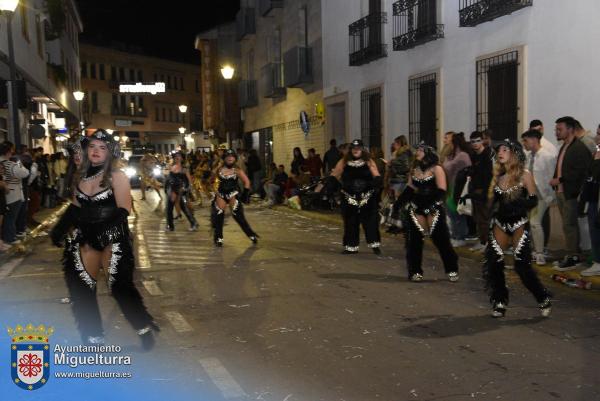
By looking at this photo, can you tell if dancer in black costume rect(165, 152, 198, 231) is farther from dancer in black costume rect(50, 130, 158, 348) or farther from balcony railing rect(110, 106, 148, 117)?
balcony railing rect(110, 106, 148, 117)

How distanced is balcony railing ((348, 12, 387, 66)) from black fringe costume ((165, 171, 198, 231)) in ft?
21.9

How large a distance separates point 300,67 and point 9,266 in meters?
15.8

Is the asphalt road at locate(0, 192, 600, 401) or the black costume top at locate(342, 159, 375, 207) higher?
the black costume top at locate(342, 159, 375, 207)

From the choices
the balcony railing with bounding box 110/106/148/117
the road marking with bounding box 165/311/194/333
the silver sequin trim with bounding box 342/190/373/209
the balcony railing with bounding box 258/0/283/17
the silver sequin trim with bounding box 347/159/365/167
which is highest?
the balcony railing with bounding box 258/0/283/17

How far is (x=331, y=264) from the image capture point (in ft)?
32.1

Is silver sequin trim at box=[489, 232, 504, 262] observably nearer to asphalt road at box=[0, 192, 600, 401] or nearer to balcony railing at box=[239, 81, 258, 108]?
asphalt road at box=[0, 192, 600, 401]

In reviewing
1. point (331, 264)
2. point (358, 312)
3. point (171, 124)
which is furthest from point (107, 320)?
point (171, 124)

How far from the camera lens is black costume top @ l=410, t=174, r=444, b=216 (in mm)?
8195

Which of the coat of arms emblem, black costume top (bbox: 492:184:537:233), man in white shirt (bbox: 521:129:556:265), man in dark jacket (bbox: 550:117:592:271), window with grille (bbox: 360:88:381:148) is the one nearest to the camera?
the coat of arms emblem

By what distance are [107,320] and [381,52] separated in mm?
13208

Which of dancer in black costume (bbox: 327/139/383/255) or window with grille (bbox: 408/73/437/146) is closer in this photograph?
dancer in black costume (bbox: 327/139/383/255)

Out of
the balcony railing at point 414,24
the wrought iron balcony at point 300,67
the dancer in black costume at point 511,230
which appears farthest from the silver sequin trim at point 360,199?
the wrought iron balcony at point 300,67

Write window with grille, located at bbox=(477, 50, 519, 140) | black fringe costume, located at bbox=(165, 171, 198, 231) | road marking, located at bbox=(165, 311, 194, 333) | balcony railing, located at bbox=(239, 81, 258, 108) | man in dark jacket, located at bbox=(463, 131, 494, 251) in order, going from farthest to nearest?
1. balcony railing, located at bbox=(239, 81, 258, 108)
2. black fringe costume, located at bbox=(165, 171, 198, 231)
3. window with grille, located at bbox=(477, 50, 519, 140)
4. man in dark jacket, located at bbox=(463, 131, 494, 251)
5. road marking, located at bbox=(165, 311, 194, 333)

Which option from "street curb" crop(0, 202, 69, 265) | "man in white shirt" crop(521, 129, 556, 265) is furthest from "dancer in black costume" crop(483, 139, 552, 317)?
"street curb" crop(0, 202, 69, 265)
